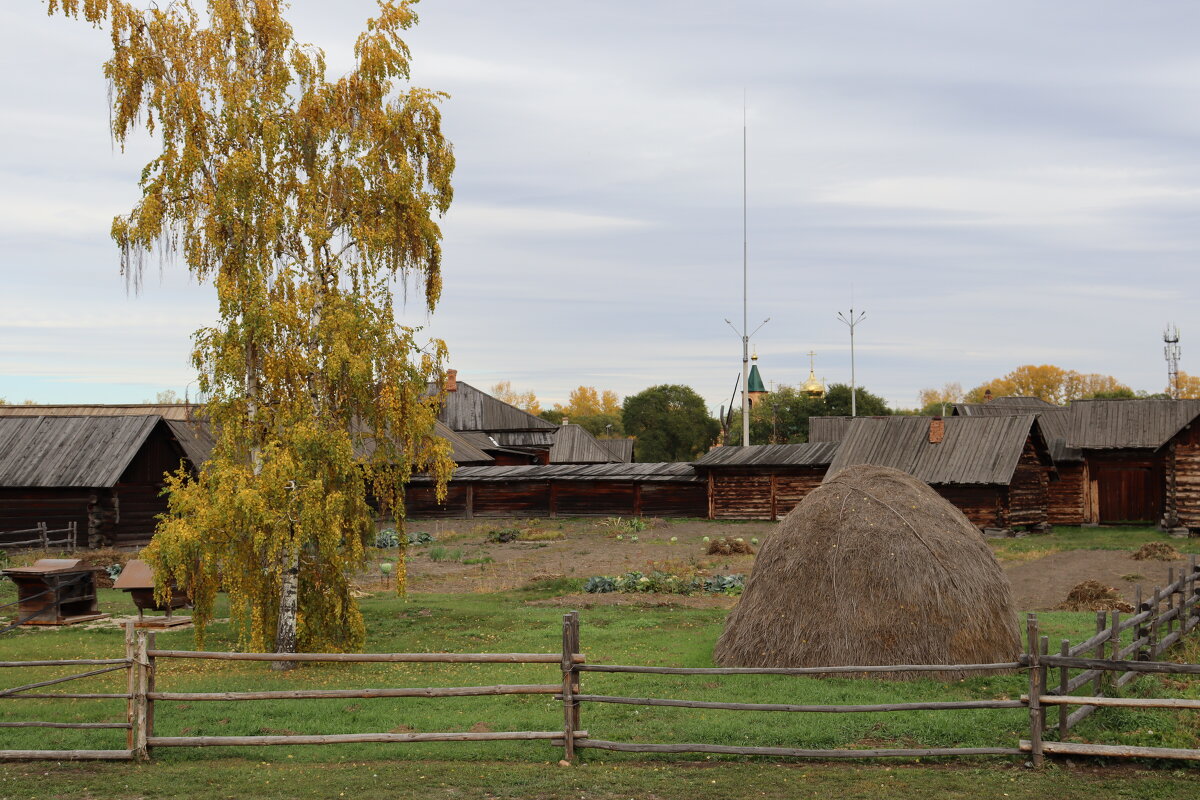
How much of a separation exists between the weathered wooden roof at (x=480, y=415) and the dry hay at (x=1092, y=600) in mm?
54268

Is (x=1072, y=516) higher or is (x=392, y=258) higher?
(x=392, y=258)

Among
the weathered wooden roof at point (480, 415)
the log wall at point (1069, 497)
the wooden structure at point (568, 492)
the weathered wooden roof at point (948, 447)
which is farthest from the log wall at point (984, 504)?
the weathered wooden roof at point (480, 415)

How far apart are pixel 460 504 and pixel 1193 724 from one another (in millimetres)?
38613

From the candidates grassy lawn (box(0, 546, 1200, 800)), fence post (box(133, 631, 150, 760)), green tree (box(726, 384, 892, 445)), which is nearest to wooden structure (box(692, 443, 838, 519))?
grassy lawn (box(0, 546, 1200, 800))

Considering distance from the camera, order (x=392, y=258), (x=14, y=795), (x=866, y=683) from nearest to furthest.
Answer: (x=14, y=795)
(x=866, y=683)
(x=392, y=258)

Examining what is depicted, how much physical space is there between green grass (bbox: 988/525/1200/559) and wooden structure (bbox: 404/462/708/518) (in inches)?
565

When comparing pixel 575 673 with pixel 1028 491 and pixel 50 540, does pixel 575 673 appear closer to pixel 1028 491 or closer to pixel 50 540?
pixel 50 540

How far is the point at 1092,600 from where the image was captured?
20344 millimetres

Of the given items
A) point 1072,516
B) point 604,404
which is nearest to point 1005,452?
point 1072,516

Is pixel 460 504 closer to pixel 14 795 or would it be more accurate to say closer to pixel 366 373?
pixel 366 373

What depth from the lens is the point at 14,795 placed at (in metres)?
8.99

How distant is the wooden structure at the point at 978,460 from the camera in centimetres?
3728

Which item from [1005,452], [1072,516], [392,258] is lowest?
[1072,516]

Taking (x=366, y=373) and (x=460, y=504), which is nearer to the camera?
(x=366, y=373)
